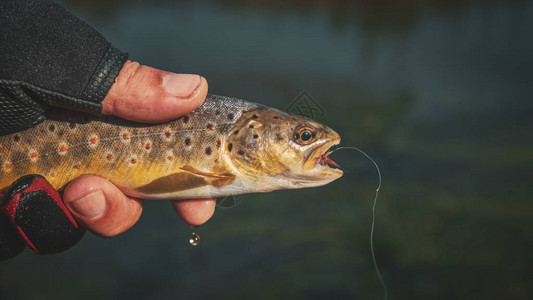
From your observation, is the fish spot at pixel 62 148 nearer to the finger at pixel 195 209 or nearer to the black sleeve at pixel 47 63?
the black sleeve at pixel 47 63

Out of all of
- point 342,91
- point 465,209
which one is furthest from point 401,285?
point 342,91

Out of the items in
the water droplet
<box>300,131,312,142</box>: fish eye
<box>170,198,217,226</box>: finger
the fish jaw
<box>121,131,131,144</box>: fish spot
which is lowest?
the water droplet

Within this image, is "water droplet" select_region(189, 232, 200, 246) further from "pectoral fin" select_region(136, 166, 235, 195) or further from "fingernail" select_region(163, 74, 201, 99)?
"fingernail" select_region(163, 74, 201, 99)

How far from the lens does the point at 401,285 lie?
286 inches

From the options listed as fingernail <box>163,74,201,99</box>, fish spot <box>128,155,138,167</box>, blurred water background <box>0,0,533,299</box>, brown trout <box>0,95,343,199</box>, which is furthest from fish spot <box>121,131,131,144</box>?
blurred water background <box>0,0,533,299</box>

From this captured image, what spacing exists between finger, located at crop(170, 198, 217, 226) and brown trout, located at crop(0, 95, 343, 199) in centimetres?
54

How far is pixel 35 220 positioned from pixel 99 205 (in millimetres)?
407

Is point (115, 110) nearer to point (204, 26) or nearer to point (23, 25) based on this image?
point (23, 25)

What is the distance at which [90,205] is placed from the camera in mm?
3037

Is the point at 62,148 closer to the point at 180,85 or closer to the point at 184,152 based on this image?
the point at 184,152

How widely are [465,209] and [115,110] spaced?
27.3 ft

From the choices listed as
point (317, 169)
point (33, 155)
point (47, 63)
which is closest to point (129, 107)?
point (47, 63)

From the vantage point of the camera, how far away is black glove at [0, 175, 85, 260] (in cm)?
280

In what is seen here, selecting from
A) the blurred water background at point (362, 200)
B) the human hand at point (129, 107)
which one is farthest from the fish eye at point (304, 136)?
the blurred water background at point (362, 200)
